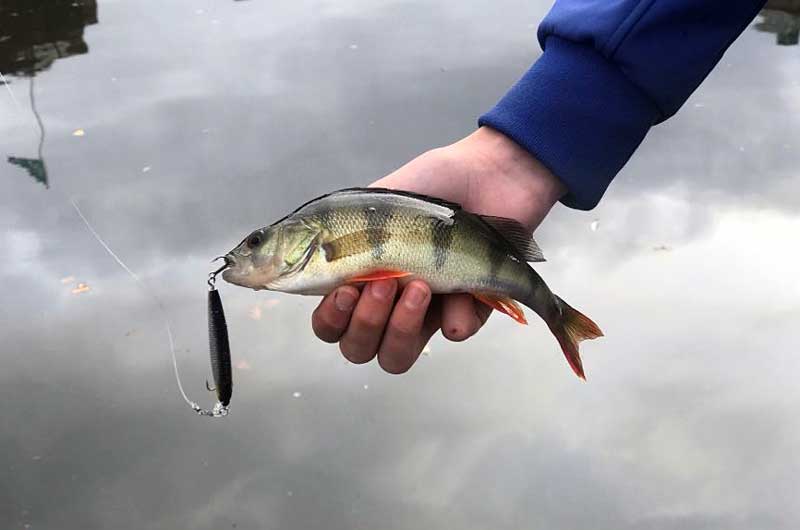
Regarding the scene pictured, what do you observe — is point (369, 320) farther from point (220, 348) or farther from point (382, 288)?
point (220, 348)

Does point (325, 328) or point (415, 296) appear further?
point (325, 328)

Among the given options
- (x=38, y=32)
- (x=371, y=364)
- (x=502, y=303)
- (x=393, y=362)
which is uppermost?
(x=502, y=303)

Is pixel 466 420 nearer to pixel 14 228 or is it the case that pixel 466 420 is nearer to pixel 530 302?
pixel 530 302

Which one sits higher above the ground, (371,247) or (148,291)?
(371,247)

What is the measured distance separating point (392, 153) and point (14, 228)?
7.44 feet

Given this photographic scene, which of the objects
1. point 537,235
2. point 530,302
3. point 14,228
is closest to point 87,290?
point 14,228

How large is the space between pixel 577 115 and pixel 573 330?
68 centimetres

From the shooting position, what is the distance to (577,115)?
99.5 inches

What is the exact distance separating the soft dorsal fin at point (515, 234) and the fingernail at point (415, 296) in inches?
11.5

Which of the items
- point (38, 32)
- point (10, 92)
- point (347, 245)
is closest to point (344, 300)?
point (347, 245)

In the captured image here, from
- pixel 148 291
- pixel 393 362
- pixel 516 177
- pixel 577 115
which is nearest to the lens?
pixel 393 362

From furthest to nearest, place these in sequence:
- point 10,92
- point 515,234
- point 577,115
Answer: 1. point 10,92
2. point 577,115
3. point 515,234

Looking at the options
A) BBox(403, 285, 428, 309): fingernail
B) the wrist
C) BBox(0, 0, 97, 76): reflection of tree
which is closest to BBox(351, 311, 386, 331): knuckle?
BBox(403, 285, 428, 309): fingernail

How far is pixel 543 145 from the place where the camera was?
2.57m
